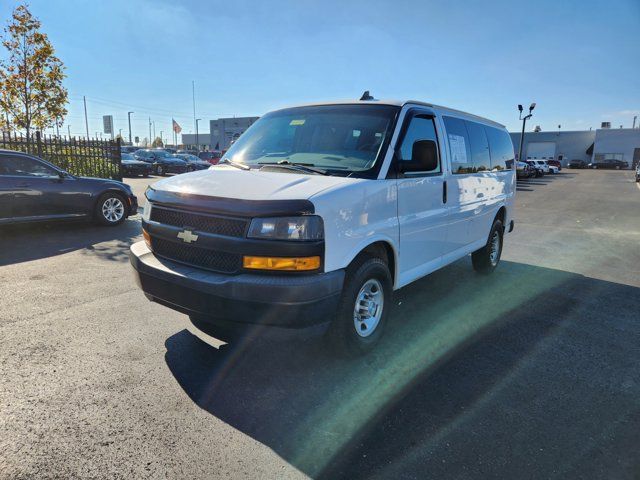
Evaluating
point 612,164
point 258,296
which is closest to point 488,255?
point 258,296

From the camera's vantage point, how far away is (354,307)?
3.40m

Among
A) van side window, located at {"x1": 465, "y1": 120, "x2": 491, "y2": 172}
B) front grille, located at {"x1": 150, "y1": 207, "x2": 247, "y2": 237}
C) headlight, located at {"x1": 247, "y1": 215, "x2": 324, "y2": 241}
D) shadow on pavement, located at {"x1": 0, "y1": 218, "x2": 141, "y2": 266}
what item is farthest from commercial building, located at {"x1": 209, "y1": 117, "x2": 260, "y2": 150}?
headlight, located at {"x1": 247, "y1": 215, "x2": 324, "y2": 241}

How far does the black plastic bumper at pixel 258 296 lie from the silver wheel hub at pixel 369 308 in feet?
1.81

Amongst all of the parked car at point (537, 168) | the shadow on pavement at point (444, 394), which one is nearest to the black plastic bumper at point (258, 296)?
the shadow on pavement at point (444, 394)

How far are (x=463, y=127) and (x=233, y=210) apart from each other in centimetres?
331

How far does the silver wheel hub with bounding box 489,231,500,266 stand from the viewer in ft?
20.9

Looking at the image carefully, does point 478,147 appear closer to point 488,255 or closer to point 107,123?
point 488,255

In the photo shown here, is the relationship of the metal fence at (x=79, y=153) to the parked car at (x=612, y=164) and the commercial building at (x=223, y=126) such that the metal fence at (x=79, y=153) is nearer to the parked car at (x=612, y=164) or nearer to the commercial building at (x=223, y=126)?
the commercial building at (x=223, y=126)

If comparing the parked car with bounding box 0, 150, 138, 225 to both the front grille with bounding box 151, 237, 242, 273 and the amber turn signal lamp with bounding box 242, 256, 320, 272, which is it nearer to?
the front grille with bounding box 151, 237, 242, 273

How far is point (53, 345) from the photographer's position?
3.76 metres

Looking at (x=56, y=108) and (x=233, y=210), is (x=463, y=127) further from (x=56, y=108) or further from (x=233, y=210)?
(x=56, y=108)

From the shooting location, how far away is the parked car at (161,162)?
2858cm

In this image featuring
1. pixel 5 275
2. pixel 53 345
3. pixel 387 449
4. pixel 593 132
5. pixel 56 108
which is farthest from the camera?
pixel 593 132

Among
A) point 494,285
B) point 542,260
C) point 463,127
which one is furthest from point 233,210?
point 542,260
